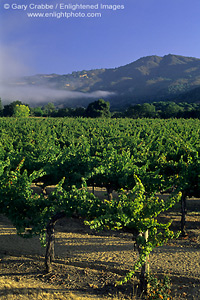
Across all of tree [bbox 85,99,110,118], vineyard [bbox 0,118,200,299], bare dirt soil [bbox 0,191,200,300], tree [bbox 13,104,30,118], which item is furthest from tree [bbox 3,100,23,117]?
bare dirt soil [bbox 0,191,200,300]

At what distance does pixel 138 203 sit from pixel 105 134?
22072 mm

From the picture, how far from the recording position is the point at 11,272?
33.0ft

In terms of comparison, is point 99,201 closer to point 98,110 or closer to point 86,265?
point 86,265

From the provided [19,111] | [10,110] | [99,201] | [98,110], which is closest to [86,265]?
[99,201]

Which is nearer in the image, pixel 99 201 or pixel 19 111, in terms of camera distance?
pixel 99 201

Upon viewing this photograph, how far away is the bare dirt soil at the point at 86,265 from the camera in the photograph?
353 inches

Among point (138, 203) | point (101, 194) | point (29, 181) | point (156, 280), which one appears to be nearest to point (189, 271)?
point (156, 280)

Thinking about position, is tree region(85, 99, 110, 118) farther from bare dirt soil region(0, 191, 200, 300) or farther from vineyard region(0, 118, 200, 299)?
bare dirt soil region(0, 191, 200, 300)

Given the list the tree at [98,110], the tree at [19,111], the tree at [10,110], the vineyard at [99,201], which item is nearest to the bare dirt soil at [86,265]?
the vineyard at [99,201]

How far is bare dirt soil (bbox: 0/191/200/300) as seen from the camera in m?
8.97

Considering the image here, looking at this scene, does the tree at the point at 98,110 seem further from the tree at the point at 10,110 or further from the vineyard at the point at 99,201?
the vineyard at the point at 99,201

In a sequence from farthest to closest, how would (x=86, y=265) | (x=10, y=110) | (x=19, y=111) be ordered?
(x=10, y=110) → (x=19, y=111) → (x=86, y=265)

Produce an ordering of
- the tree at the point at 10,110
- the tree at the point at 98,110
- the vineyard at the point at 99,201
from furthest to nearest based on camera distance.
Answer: the tree at the point at 10,110 → the tree at the point at 98,110 → the vineyard at the point at 99,201

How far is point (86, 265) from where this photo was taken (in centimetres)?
1066
